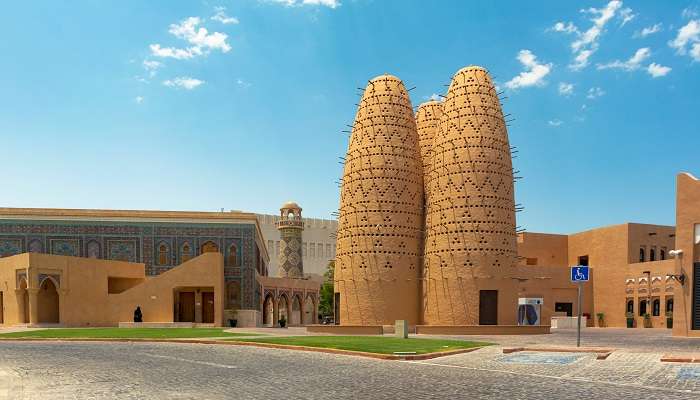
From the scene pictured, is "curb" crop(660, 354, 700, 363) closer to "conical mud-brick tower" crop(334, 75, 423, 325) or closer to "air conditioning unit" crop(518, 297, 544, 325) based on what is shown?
"conical mud-brick tower" crop(334, 75, 423, 325)

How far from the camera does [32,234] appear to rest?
2375 inches

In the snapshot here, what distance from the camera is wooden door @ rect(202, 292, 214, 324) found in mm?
56875

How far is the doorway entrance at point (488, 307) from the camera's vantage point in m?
42.8

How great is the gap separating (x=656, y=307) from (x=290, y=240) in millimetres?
41918

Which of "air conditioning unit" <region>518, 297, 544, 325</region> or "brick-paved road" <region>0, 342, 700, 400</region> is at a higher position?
"brick-paved road" <region>0, 342, 700, 400</region>

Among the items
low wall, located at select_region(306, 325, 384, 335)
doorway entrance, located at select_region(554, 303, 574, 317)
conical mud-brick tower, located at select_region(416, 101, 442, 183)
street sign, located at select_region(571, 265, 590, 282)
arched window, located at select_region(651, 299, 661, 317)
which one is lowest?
doorway entrance, located at select_region(554, 303, 574, 317)

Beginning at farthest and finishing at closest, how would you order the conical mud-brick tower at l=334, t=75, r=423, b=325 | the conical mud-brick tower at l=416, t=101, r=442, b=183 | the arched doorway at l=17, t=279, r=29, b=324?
the arched doorway at l=17, t=279, r=29, b=324, the conical mud-brick tower at l=416, t=101, r=442, b=183, the conical mud-brick tower at l=334, t=75, r=423, b=325

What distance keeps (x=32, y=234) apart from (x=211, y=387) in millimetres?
52769

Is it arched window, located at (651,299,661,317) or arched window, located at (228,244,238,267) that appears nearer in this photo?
arched window, located at (228,244,238,267)

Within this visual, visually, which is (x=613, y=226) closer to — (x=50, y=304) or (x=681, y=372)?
(x=50, y=304)

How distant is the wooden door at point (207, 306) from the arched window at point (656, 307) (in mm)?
37394

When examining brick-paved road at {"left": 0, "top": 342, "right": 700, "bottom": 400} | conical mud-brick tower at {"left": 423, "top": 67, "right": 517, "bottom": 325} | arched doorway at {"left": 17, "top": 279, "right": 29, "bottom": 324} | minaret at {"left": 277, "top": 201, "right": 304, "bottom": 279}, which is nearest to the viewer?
brick-paved road at {"left": 0, "top": 342, "right": 700, "bottom": 400}

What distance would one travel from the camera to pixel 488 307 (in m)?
42.9

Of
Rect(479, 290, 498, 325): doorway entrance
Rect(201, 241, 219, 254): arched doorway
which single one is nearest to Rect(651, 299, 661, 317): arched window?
Rect(479, 290, 498, 325): doorway entrance
